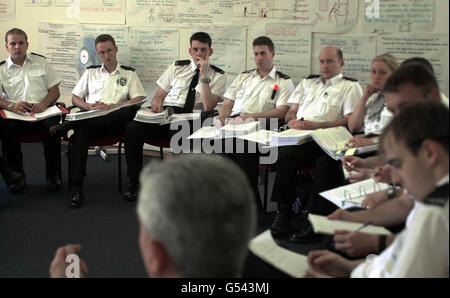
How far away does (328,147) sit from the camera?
3484 mm

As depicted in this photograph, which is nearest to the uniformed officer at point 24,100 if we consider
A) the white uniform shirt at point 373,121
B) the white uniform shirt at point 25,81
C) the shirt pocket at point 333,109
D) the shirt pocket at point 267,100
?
the white uniform shirt at point 25,81

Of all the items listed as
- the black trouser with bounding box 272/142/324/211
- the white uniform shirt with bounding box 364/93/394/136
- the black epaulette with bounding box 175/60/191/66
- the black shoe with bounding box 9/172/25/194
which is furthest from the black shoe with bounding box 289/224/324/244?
the black shoe with bounding box 9/172/25/194

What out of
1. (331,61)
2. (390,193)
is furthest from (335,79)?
(390,193)

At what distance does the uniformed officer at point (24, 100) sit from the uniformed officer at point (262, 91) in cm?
151

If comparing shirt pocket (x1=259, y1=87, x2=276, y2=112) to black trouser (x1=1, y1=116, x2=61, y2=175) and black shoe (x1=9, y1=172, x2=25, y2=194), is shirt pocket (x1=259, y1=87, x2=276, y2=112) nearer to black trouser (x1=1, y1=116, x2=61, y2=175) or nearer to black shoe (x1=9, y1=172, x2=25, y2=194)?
black trouser (x1=1, y1=116, x2=61, y2=175)

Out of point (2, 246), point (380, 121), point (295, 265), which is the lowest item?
point (2, 246)

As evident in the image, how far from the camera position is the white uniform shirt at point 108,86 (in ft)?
16.8

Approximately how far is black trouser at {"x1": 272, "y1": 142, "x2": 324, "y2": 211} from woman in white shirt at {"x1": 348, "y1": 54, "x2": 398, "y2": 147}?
0.34m

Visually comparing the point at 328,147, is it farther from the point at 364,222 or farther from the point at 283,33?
the point at 283,33

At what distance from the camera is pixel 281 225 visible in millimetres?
3805

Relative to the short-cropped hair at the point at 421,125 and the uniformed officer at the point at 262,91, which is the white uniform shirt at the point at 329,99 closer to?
the uniformed officer at the point at 262,91

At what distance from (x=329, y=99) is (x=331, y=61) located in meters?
0.29

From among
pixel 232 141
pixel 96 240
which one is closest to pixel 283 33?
pixel 232 141
